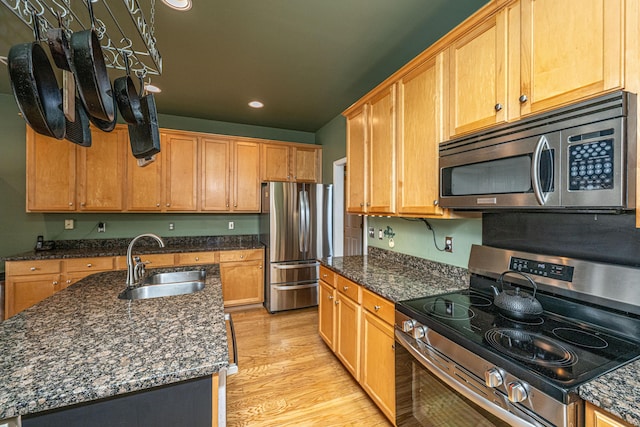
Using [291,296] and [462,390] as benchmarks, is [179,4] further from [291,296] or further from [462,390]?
[291,296]

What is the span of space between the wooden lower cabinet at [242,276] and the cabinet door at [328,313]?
147 centimetres

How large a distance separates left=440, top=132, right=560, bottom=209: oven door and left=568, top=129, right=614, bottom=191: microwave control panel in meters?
0.05

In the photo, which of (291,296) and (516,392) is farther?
(291,296)

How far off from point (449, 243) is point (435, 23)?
158cm

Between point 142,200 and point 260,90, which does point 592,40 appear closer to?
point 260,90

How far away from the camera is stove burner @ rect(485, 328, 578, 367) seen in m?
0.92

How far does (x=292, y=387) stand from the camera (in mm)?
2152

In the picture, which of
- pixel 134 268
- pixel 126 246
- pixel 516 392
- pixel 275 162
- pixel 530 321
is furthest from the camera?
pixel 275 162

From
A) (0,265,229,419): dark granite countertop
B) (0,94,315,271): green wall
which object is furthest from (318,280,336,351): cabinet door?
(0,94,315,271): green wall

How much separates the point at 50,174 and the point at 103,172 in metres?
0.51

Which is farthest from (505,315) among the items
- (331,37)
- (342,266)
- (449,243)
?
(331,37)

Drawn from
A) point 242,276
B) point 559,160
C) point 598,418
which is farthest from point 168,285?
point 559,160

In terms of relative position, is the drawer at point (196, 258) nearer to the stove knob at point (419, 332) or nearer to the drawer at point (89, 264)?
the drawer at point (89, 264)

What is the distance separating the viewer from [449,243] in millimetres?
1971
